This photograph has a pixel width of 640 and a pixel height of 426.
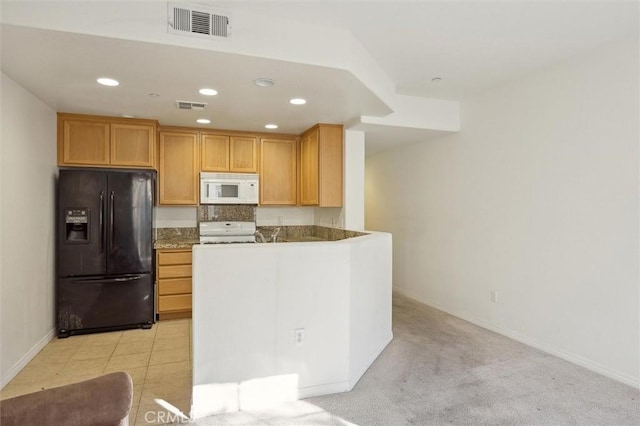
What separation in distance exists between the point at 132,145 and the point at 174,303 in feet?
6.17

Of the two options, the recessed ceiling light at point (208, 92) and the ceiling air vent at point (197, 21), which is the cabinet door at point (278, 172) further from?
the ceiling air vent at point (197, 21)

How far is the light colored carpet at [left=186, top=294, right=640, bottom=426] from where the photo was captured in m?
2.31

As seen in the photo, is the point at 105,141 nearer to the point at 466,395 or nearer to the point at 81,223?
the point at 81,223

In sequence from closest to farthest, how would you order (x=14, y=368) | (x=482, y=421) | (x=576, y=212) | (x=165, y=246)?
(x=482, y=421)
(x=14, y=368)
(x=576, y=212)
(x=165, y=246)

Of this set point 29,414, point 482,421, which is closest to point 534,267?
point 482,421

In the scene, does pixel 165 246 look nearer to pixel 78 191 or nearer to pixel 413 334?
pixel 78 191

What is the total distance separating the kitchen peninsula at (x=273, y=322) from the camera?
2338 mm

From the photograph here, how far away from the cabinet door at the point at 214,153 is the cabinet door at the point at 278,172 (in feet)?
1.55

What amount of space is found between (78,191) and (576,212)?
4.74m

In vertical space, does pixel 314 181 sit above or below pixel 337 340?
above

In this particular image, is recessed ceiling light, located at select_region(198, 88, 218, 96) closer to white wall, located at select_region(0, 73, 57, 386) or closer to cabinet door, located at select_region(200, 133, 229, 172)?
white wall, located at select_region(0, 73, 57, 386)

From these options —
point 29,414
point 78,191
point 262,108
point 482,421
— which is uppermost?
point 262,108

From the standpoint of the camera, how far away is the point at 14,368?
115 inches

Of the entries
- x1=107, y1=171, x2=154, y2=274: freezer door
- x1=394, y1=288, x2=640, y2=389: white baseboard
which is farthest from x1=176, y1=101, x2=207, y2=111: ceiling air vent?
x1=394, y1=288, x2=640, y2=389: white baseboard
